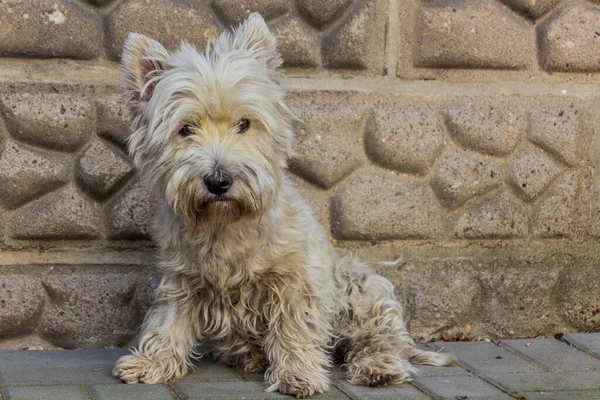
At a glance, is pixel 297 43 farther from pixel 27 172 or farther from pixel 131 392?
pixel 131 392

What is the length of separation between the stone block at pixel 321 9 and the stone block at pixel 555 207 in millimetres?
1466

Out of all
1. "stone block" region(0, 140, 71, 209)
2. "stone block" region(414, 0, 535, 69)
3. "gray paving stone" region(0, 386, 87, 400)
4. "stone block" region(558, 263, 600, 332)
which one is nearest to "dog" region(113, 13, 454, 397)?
"gray paving stone" region(0, 386, 87, 400)

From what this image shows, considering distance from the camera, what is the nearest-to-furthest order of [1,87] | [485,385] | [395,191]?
[485,385]
[1,87]
[395,191]

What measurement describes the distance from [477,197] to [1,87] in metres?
2.46

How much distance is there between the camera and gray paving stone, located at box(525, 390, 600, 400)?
4.13 meters

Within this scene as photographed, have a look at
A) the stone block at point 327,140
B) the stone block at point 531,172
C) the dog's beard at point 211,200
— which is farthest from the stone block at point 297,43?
the stone block at point 531,172

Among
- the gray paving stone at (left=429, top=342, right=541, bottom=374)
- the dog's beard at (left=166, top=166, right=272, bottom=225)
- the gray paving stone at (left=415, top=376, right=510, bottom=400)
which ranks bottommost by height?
the gray paving stone at (left=415, top=376, right=510, bottom=400)

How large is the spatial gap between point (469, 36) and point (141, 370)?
234cm

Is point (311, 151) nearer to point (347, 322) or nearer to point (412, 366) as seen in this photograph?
point (347, 322)

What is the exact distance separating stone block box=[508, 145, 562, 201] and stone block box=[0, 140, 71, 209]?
7.56ft

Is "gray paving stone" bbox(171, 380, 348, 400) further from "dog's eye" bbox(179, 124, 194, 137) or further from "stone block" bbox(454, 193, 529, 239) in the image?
"stone block" bbox(454, 193, 529, 239)

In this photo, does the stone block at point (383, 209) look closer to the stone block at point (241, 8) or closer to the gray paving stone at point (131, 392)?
the stone block at point (241, 8)

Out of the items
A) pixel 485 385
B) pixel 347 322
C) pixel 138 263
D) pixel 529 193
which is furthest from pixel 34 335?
pixel 529 193

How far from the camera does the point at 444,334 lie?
16.9 feet
